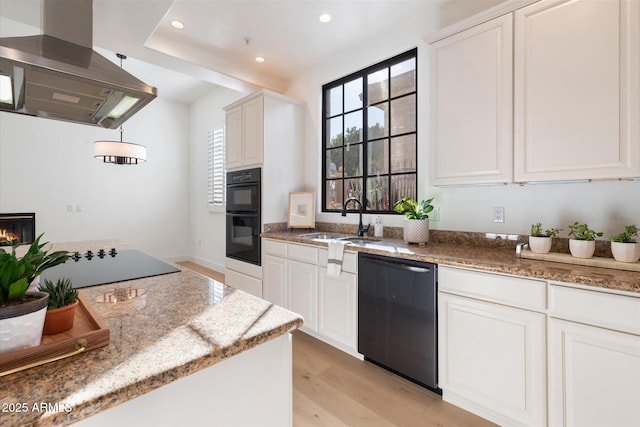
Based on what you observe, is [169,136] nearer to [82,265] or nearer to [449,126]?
[82,265]

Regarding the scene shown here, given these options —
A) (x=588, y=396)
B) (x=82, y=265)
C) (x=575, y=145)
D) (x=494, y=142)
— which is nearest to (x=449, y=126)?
(x=494, y=142)

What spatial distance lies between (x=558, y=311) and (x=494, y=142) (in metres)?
1.06

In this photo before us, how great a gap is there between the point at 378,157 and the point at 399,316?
5.40 feet

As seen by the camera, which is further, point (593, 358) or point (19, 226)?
point (19, 226)

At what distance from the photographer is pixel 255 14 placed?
8.45 feet

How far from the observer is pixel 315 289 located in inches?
102

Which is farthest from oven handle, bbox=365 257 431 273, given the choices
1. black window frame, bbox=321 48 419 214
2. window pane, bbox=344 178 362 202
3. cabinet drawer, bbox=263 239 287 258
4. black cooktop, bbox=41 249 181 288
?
black cooktop, bbox=41 249 181 288

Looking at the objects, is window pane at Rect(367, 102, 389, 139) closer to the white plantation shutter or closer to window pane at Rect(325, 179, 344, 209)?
window pane at Rect(325, 179, 344, 209)

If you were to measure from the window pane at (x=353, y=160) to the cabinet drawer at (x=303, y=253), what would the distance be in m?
1.06

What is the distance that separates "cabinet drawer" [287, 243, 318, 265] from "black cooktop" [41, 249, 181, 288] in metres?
1.25

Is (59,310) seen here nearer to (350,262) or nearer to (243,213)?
(350,262)

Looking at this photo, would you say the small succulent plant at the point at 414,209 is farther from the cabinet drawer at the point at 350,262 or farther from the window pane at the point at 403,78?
the window pane at the point at 403,78

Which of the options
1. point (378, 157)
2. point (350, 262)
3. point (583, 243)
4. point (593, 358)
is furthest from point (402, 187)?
point (593, 358)

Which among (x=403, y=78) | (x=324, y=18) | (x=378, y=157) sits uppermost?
(x=324, y=18)
